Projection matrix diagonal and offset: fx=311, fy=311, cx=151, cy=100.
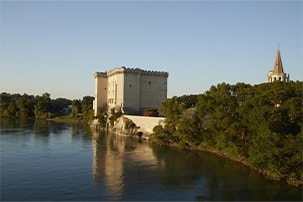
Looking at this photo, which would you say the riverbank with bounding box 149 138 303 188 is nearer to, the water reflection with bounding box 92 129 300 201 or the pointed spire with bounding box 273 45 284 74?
the water reflection with bounding box 92 129 300 201

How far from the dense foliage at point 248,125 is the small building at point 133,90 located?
16361 mm

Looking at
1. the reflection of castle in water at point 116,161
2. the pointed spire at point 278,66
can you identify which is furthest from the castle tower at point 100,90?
the pointed spire at point 278,66

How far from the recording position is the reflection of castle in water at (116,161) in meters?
15.6

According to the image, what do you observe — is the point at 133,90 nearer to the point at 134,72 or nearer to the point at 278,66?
the point at 134,72

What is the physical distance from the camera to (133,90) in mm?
46750

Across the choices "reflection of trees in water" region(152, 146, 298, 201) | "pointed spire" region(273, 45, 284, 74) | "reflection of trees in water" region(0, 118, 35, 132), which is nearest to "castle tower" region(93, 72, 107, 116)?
"reflection of trees in water" region(0, 118, 35, 132)

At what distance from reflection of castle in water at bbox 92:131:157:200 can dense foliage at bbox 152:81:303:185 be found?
4.06m

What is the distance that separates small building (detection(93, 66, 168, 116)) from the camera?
4606cm

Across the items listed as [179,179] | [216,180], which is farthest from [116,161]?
[216,180]

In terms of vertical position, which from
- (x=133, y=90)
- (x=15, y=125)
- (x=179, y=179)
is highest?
(x=133, y=90)

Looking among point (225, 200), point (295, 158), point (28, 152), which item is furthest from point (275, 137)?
point (28, 152)

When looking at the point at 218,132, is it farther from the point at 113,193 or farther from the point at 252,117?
the point at 113,193

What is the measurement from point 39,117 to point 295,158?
5966 centimetres

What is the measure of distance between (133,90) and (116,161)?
2622cm
